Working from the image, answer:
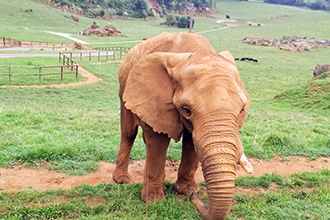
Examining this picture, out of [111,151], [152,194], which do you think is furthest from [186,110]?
[111,151]

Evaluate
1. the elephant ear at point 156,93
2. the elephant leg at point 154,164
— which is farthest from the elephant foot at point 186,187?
the elephant ear at point 156,93

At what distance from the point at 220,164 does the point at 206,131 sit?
0.45 m

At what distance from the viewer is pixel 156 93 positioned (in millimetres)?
5871

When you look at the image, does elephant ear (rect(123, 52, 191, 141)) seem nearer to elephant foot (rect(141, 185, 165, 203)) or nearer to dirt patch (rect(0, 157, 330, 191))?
elephant foot (rect(141, 185, 165, 203))

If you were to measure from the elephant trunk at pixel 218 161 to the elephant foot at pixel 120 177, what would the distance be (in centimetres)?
326

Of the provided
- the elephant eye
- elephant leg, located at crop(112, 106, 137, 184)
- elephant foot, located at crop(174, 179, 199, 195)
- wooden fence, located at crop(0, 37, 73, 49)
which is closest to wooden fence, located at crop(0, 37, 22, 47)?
wooden fence, located at crop(0, 37, 73, 49)

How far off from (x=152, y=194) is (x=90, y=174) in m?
1.99

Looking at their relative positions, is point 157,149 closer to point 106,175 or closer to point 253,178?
point 106,175

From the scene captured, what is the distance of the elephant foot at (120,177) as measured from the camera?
7.97 meters

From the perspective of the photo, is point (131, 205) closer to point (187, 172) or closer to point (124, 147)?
point (187, 172)

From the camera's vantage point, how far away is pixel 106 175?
8445 millimetres

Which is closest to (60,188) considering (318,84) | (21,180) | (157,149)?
(21,180)

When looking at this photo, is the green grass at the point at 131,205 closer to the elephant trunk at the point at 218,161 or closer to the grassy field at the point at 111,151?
the grassy field at the point at 111,151

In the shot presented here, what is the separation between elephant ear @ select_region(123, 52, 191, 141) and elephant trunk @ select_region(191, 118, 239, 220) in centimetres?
88
